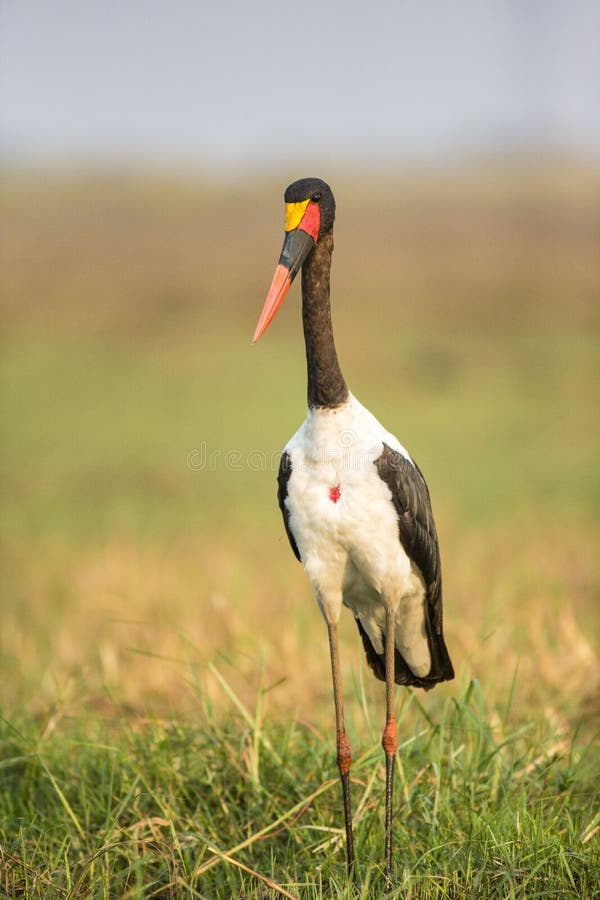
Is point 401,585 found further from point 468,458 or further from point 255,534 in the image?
point 468,458

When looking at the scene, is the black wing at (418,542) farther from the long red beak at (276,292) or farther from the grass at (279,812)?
the long red beak at (276,292)

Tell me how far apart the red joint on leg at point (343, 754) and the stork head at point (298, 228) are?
4.46 ft

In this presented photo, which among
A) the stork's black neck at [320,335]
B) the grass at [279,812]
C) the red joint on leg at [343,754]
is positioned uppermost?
the stork's black neck at [320,335]

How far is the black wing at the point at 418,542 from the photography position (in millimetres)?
3324

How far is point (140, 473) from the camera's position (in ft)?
48.0

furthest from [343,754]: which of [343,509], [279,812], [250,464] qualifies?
[250,464]

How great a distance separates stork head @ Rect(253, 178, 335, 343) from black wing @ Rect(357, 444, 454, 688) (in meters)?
0.58

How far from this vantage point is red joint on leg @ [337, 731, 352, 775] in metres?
3.52

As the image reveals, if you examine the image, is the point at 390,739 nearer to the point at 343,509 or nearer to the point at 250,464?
the point at 343,509

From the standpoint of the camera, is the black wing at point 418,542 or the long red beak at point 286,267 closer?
the long red beak at point 286,267

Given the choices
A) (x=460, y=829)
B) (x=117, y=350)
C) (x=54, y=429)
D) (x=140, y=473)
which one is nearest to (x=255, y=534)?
(x=140, y=473)

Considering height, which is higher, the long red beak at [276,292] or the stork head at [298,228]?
the stork head at [298,228]

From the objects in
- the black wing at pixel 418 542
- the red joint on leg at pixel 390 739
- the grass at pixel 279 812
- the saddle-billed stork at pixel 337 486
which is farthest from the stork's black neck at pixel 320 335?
the grass at pixel 279 812

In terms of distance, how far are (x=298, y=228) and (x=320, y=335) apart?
1.09 feet
